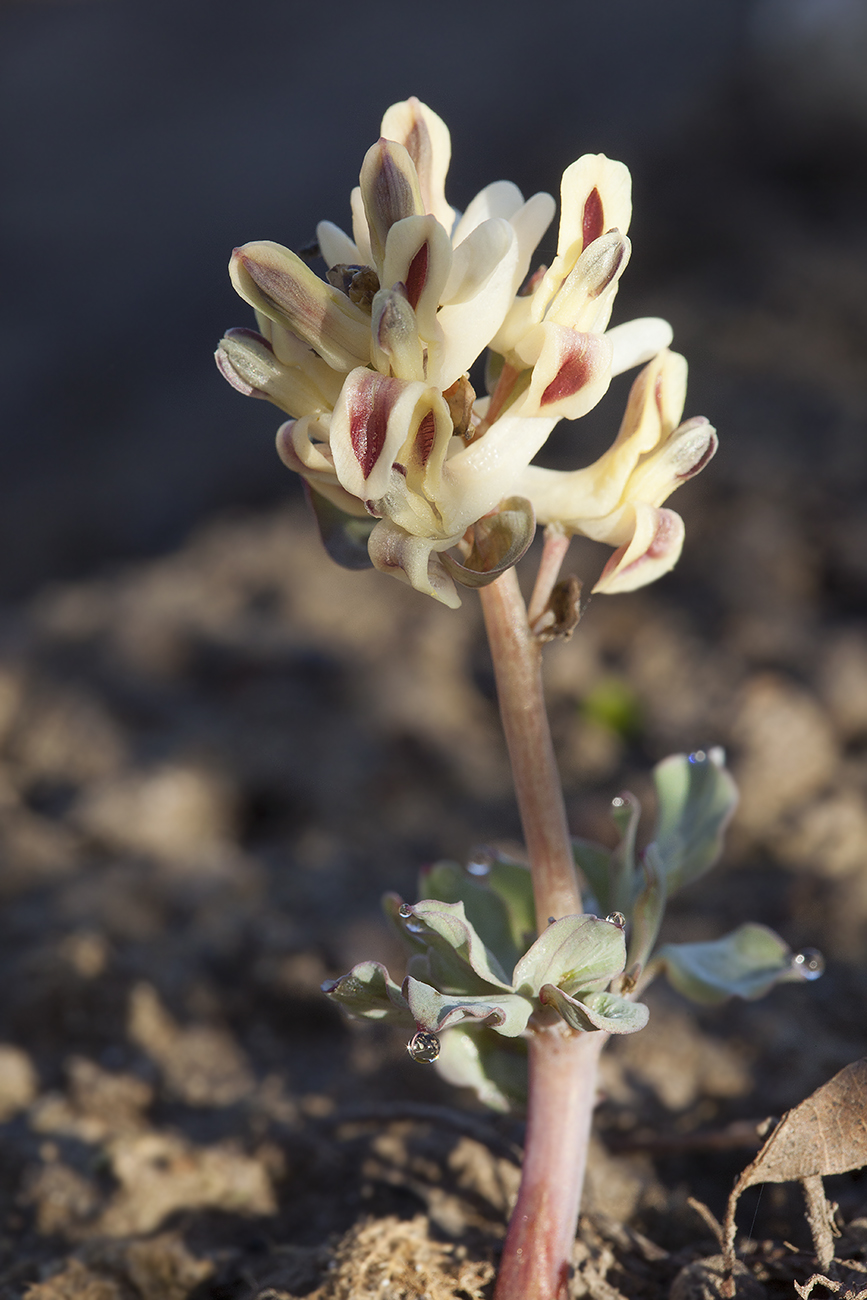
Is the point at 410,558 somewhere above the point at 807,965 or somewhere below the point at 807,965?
above

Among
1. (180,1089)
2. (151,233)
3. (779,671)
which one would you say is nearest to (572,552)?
(779,671)

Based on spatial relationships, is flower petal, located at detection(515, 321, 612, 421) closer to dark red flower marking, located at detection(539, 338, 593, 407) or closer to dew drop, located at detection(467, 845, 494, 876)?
dark red flower marking, located at detection(539, 338, 593, 407)

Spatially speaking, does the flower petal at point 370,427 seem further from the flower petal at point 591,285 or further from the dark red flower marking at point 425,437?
the flower petal at point 591,285

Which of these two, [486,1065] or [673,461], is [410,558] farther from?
[486,1065]

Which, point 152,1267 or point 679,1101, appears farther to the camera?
point 679,1101

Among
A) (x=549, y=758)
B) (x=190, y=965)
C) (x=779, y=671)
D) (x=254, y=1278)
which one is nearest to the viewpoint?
(x=549, y=758)

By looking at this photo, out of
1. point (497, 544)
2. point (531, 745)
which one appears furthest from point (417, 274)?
point (531, 745)

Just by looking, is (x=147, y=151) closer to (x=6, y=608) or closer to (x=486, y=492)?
(x=6, y=608)

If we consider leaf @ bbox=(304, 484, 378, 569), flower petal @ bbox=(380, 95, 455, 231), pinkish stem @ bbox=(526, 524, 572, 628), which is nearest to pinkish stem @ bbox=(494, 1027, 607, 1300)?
pinkish stem @ bbox=(526, 524, 572, 628)
